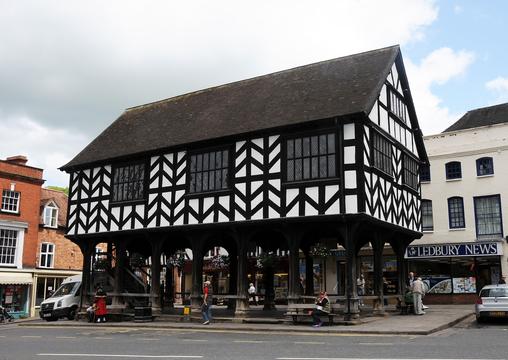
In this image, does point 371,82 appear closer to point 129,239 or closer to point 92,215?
point 129,239

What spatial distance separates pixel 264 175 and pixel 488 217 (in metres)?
14.9

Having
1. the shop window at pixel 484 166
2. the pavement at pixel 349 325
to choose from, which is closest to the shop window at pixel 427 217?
the shop window at pixel 484 166

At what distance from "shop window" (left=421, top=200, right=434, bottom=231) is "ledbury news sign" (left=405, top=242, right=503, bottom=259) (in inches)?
45.2

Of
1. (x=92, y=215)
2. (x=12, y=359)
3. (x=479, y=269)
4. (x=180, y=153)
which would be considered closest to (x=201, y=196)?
(x=180, y=153)

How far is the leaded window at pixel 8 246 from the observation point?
32438mm

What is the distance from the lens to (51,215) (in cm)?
3672

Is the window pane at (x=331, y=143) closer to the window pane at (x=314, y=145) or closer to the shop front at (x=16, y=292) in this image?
the window pane at (x=314, y=145)

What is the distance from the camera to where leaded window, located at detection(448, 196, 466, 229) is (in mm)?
30375

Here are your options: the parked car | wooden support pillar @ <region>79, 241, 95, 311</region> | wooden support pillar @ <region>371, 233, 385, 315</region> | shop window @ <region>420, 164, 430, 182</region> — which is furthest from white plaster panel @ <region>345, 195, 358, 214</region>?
shop window @ <region>420, 164, 430, 182</region>

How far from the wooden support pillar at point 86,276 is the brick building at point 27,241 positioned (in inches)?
296

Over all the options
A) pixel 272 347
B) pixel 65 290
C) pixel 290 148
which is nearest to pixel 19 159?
pixel 65 290

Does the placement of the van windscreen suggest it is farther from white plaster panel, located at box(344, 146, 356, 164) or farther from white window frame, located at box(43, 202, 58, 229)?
white plaster panel, located at box(344, 146, 356, 164)

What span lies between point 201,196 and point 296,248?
481cm

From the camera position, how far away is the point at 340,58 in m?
24.4
